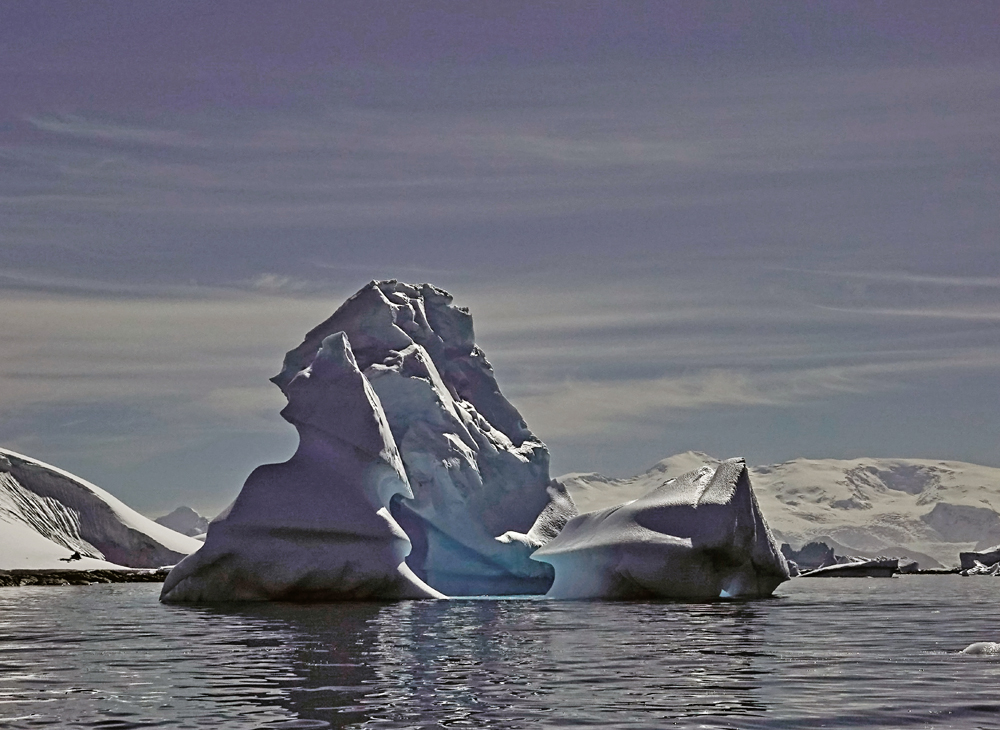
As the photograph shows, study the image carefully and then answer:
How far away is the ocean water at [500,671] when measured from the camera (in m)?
10.4

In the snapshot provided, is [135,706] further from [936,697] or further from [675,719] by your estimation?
[936,697]

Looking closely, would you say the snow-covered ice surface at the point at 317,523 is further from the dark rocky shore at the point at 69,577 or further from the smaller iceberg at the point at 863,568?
the smaller iceberg at the point at 863,568

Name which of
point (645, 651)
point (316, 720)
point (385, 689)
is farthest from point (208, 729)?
point (645, 651)

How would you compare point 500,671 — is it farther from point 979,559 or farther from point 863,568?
point 979,559

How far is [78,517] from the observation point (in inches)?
3386

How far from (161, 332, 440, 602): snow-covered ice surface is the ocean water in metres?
4.18

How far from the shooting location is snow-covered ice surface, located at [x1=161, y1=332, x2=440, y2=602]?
2847cm

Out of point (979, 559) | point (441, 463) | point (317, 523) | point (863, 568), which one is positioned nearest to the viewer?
point (317, 523)

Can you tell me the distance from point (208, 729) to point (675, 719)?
3.72 meters

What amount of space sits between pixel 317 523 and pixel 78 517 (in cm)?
6301

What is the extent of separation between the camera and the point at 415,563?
4603cm

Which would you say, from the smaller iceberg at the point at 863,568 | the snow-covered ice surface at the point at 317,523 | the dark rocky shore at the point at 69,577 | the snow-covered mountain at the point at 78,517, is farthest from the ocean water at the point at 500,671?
the snow-covered mountain at the point at 78,517

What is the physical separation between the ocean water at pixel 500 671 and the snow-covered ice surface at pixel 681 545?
18.2 ft

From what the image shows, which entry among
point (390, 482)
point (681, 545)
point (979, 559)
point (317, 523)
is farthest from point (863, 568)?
point (317, 523)
